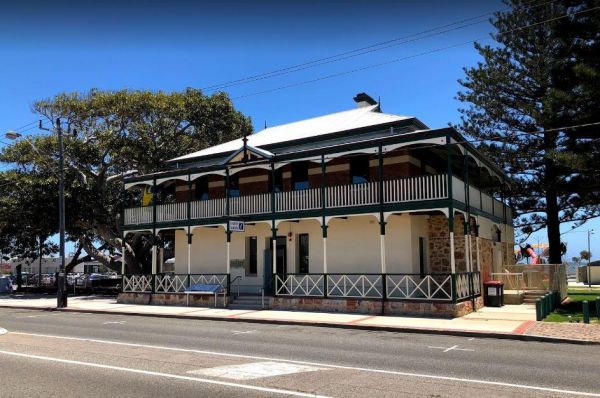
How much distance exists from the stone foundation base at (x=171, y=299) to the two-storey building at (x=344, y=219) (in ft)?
0.33

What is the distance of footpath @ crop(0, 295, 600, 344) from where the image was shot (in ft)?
44.0

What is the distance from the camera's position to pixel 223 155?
27.0 m

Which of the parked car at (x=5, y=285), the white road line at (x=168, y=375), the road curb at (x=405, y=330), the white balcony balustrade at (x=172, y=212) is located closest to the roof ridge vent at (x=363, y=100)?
the white balcony balustrade at (x=172, y=212)

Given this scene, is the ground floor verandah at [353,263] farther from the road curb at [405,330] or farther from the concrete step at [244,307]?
the road curb at [405,330]

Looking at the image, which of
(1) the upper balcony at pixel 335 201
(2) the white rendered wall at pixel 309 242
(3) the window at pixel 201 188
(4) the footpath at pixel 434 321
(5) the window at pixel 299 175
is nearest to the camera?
(4) the footpath at pixel 434 321

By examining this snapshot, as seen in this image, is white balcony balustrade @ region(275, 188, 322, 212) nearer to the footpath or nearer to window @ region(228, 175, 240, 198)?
the footpath

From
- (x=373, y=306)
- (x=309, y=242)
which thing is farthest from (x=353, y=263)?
(x=373, y=306)

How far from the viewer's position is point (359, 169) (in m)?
23.2

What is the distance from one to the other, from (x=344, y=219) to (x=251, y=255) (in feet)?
18.4

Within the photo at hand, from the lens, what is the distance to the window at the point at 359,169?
23.1 m

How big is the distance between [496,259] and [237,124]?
20.3 meters

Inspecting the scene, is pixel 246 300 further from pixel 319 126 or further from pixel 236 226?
pixel 319 126

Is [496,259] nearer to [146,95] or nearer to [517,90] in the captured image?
[517,90]

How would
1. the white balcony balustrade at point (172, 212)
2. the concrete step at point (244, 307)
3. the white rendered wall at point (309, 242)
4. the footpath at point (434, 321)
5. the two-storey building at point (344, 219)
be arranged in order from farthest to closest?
1. the white balcony balustrade at point (172, 212)
2. the white rendered wall at point (309, 242)
3. the concrete step at point (244, 307)
4. the two-storey building at point (344, 219)
5. the footpath at point (434, 321)
